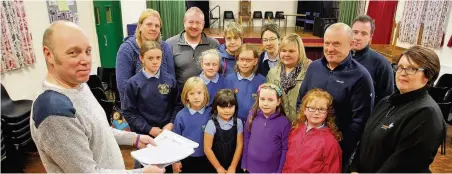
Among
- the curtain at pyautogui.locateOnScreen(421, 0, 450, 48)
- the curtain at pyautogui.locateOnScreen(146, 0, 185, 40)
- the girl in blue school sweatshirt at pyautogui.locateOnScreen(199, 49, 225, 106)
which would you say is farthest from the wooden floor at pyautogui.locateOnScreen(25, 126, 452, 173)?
the curtain at pyautogui.locateOnScreen(146, 0, 185, 40)

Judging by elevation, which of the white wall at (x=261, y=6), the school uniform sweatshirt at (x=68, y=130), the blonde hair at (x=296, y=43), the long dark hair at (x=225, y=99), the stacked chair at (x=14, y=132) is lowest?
the stacked chair at (x=14, y=132)

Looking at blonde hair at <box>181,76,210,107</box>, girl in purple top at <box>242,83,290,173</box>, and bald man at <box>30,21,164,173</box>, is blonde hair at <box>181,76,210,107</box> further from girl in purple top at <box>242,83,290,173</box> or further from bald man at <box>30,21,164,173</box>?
bald man at <box>30,21,164,173</box>

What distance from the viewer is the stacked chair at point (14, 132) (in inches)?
116

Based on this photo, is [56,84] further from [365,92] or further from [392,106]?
[365,92]

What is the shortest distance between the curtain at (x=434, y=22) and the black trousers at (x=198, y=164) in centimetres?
525

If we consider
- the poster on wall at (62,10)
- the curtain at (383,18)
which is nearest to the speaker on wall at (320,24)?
the curtain at (383,18)

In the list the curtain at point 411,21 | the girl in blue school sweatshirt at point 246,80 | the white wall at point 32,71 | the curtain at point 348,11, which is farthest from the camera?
the curtain at point 348,11

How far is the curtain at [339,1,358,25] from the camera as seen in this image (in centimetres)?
854

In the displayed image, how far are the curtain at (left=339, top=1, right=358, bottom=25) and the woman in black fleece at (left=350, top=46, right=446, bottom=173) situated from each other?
7824mm

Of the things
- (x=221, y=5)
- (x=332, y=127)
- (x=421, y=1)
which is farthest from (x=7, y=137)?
(x=221, y=5)

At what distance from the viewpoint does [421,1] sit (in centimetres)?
577

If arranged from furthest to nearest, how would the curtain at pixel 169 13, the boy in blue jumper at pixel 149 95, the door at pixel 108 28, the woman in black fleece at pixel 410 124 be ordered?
the curtain at pixel 169 13, the door at pixel 108 28, the boy in blue jumper at pixel 149 95, the woman in black fleece at pixel 410 124

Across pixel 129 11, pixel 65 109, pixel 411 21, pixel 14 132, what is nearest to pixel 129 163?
pixel 14 132

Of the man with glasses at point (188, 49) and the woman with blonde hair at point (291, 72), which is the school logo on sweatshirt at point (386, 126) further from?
the man with glasses at point (188, 49)
